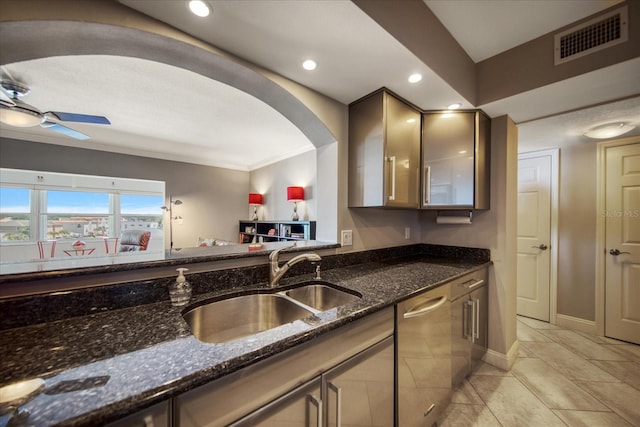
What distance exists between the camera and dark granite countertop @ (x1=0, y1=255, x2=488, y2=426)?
46 centimetres

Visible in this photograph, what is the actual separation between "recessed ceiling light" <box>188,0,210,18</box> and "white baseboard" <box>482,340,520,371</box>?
303cm

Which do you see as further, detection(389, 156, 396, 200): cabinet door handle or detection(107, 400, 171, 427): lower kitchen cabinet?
detection(389, 156, 396, 200): cabinet door handle

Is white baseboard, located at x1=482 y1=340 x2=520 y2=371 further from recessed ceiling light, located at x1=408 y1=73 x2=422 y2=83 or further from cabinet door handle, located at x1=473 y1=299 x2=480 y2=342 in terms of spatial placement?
recessed ceiling light, located at x1=408 y1=73 x2=422 y2=83

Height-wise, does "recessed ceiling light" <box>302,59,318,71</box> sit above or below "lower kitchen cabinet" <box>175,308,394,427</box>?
above

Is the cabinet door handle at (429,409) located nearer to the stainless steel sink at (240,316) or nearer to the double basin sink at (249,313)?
the double basin sink at (249,313)

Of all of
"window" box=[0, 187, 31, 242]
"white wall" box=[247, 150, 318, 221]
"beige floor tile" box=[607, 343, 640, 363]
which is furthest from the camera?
"white wall" box=[247, 150, 318, 221]

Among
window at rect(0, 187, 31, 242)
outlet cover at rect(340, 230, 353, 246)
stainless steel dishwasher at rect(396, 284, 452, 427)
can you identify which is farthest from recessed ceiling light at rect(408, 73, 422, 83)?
window at rect(0, 187, 31, 242)

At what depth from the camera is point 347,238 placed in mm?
1817

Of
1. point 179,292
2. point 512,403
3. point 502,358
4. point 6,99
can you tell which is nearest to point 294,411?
point 179,292

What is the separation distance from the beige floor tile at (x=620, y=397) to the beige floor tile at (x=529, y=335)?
659 millimetres

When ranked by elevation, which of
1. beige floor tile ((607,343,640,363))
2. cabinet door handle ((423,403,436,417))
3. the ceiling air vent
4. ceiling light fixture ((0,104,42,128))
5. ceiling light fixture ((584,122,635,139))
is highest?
the ceiling air vent

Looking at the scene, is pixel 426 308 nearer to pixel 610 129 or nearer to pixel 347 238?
pixel 347 238

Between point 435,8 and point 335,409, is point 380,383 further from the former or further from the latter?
point 435,8

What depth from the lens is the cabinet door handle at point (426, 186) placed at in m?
1.93
